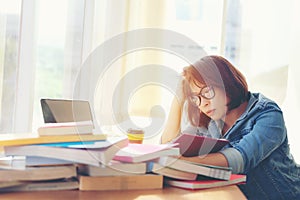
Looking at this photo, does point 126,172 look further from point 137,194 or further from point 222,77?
point 222,77

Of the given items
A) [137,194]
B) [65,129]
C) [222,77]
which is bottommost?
[137,194]

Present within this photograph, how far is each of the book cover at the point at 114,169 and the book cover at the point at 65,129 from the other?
0.23 feet

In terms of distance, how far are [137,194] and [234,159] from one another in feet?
0.93

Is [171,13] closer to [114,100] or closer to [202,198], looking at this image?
[114,100]

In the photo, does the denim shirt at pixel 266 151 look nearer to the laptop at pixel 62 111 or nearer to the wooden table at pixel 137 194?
the wooden table at pixel 137 194

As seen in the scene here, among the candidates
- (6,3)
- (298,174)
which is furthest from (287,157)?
(6,3)

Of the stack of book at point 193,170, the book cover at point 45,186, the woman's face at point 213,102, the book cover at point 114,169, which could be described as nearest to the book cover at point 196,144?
the stack of book at point 193,170

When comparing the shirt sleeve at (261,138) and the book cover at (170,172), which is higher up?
the shirt sleeve at (261,138)

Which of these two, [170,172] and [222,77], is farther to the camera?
[222,77]

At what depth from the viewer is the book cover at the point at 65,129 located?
725 millimetres

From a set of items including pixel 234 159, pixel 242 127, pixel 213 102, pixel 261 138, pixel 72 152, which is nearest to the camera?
pixel 72 152

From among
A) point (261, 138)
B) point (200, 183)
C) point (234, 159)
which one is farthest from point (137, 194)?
point (261, 138)

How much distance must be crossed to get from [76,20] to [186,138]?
1068 millimetres

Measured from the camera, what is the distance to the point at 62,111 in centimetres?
93
